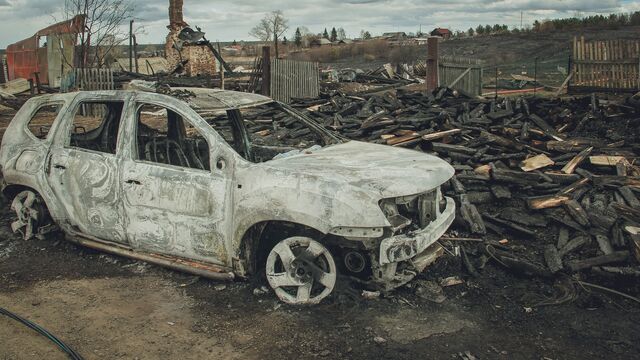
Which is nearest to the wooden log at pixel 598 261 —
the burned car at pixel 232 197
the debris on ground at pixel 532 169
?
the debris on ground at pixel 532 169

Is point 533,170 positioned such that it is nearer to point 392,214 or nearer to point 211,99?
point 392,214

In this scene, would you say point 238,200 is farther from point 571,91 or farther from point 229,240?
point 571,91

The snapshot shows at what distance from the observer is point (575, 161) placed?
301 inches

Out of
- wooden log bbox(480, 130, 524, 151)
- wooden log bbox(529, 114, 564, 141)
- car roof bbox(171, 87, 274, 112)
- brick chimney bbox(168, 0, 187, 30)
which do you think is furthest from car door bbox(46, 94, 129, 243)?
brick chimney bbox(168, 0, 187, 30)

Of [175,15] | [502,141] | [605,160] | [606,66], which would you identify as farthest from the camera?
[175,15]

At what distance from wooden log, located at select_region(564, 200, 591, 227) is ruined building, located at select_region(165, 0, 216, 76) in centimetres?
2029

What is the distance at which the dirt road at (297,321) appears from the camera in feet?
12.6

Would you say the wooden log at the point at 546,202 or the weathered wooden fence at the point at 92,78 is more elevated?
the weathered wooden fence at the point at 92,78

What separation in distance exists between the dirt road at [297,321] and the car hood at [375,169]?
1012 mm

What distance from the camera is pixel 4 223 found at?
22.3 feet

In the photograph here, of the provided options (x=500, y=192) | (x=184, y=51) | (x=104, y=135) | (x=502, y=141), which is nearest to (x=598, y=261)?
(x=500, y=192)

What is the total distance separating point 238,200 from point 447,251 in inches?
87.7

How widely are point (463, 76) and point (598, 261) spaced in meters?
11.2

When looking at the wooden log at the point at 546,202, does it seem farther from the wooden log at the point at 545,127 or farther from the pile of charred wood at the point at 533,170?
the wooden log at the point at 545,127
